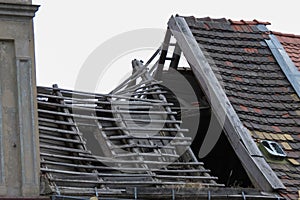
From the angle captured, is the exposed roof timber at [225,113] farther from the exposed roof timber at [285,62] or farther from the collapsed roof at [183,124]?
the exposed roof timber at [285,62]

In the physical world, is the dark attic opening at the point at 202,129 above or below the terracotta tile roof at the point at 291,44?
below

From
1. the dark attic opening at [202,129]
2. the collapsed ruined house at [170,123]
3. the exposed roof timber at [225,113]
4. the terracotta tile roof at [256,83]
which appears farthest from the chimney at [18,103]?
the terracotta tile roof at [256,83]

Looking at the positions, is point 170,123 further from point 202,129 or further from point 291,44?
point 291,44

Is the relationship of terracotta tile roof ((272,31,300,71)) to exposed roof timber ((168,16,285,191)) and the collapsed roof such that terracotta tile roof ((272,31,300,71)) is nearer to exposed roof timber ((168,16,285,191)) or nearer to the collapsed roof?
the collapsed roof

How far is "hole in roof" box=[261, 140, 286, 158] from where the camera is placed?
14.9 meters

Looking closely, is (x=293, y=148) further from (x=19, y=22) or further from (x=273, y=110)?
(x=19, y=22)

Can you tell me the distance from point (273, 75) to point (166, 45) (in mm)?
1703

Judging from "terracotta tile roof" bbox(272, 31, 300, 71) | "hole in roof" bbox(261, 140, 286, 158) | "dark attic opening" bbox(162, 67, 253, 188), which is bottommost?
"hole in roof" bbox(261, 140, 286, 158)

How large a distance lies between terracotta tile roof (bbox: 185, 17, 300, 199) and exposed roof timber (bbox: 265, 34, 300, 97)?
7cm

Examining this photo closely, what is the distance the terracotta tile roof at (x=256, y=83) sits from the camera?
50.0 feet

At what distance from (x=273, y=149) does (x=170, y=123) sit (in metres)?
1.56

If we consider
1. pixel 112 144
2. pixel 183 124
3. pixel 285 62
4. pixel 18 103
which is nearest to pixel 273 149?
pixel 183 124

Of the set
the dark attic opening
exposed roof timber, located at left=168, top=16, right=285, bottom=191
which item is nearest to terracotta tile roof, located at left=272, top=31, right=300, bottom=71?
the dark attic opening

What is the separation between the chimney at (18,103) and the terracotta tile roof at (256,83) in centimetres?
351
